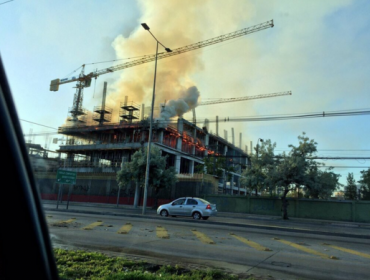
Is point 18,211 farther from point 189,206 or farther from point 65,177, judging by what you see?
point 65,177

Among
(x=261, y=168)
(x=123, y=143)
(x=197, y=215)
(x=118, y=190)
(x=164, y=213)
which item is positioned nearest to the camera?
(x=197, y=215)

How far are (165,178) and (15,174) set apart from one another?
30.3m

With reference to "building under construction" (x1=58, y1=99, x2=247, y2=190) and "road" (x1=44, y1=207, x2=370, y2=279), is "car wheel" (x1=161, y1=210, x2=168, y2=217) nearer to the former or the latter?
"road" (x1=44, y1=207, x2=370, y2=279)

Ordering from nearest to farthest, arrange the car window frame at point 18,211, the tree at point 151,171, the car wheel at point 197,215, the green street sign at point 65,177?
the car window frame at point 18,211
the car wheel at point 197,215
the green street sign at point 65,177
the tree at point 151,171

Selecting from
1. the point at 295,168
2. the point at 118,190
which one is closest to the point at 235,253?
the point at 295,168

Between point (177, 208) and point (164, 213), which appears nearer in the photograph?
point (177, 208)

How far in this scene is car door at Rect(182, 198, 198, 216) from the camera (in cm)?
2084

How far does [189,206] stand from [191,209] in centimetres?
26

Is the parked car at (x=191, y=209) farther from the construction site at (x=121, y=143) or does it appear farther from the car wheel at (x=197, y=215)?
the construction site at (x=121, y=143)

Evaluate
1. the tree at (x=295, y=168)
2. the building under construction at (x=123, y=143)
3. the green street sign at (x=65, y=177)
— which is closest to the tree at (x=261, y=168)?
the tree at (x=295, y=168)

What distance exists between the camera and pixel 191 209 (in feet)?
68.3

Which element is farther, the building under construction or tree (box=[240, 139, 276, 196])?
the building under construction

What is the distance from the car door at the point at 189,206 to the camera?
68.4 feet

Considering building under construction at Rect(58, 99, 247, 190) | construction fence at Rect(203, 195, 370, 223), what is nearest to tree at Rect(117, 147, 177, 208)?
construction fence at Rect(203, 195, 370, 223)
